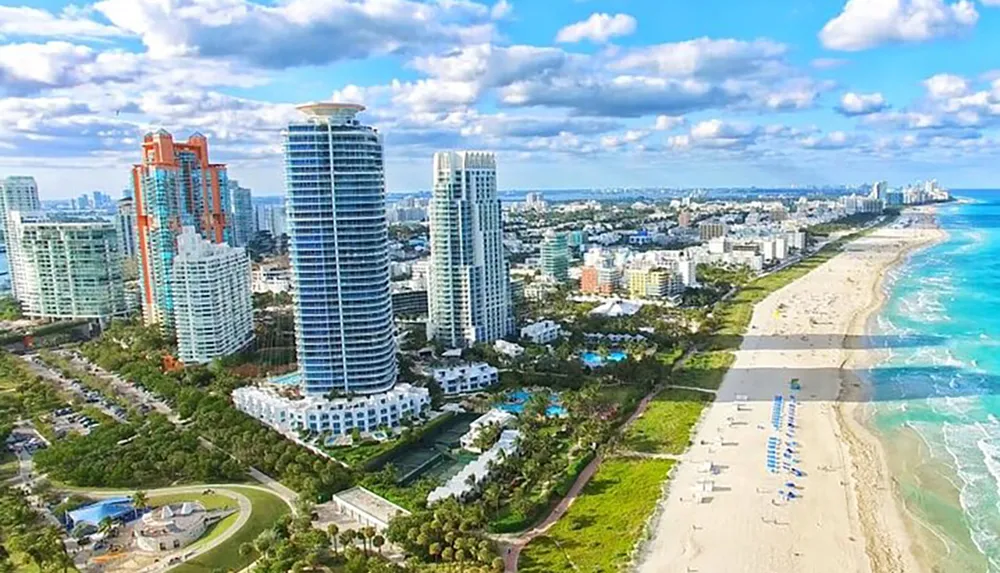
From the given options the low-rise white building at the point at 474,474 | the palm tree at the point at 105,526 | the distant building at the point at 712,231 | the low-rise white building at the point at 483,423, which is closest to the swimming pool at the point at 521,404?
the low-rise white building at the point at 483,423

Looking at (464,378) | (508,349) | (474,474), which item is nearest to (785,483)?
(474,474)

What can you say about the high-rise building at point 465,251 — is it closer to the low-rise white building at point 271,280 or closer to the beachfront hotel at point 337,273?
the beachfront hotel at point 337,273

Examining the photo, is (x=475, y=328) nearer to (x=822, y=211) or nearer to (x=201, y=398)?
(x=201, y=398)

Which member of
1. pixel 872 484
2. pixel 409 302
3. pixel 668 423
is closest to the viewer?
pixel 872 484

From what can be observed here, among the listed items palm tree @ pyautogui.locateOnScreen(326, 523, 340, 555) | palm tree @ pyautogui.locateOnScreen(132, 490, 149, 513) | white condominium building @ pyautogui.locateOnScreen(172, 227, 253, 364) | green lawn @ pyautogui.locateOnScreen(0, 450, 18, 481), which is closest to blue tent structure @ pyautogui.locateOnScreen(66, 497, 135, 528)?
palm tree @ pyautogui.locateOnScreen(132, 490, 149, 513)

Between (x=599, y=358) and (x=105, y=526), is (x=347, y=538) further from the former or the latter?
(x=599, y=358)

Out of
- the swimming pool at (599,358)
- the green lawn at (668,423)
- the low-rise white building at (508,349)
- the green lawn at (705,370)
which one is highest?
the low-rise white building at (508,349)
